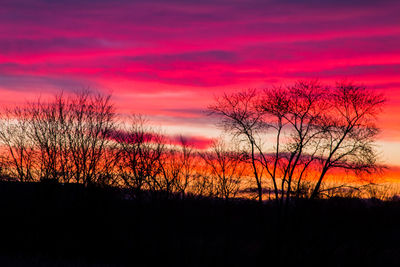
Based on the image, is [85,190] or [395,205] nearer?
[85,190]

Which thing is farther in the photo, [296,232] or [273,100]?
[273,100]

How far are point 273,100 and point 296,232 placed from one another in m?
30.8

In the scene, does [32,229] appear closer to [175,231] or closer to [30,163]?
[175,231]

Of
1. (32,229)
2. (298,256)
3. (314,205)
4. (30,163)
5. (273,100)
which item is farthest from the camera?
(30,163)

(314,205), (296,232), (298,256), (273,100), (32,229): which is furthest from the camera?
(273,100)

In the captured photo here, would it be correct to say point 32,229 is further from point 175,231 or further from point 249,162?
point 249,162

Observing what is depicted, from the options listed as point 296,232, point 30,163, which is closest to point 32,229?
point 296,232

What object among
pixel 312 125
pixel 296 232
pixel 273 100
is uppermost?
pixel 273 100

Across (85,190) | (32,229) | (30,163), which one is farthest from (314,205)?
(30,163)

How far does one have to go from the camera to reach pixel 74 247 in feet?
95.1

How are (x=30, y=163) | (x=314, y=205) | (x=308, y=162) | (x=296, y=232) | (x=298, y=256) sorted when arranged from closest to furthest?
(x=298, y=256) < (x=296, y=232) < (x=314, y=205) < (x=308, y=162) < (x=30, y=163)

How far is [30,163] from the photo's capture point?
62.3 m

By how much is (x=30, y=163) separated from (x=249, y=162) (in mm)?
30037

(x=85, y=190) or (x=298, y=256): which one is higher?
(x=85, y=190)
